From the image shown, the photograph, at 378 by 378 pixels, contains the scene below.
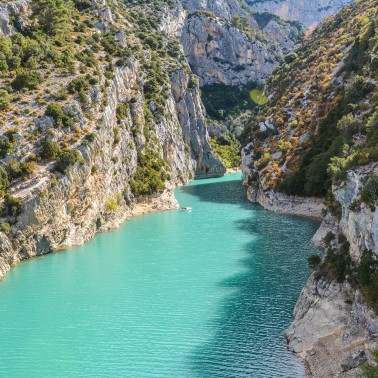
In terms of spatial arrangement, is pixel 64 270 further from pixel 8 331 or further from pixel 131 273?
pixel 8 331

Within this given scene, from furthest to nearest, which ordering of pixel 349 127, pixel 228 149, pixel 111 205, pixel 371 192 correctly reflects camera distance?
pixel 228 149 → pixel 111 205 → pixel 349 127 → pixel 371 192

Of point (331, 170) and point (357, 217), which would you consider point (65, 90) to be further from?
point (357, 217)

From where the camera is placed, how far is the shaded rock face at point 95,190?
1994 inches

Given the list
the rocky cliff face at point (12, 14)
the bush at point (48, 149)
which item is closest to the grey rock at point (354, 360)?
the bush at point (48, 149)

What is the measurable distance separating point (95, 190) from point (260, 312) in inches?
1400

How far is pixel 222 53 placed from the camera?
165m

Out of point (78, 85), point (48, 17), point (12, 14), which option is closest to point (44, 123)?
point (78, 85)

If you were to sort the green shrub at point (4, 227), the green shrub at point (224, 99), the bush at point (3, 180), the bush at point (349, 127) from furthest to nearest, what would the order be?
the green shrub at point (224, 99) → the bush at point (349, 127) → the bush at point (3, 180) → the green shrub at point (4, 227)

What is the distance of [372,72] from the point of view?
6594 cm

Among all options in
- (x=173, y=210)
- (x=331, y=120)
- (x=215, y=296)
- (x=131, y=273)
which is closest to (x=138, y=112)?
(x=173, y=210)

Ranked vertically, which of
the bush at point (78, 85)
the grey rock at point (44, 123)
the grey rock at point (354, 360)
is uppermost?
the bush at point (78, 85)

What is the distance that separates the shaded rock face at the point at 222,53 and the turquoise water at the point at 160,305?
111585 mm

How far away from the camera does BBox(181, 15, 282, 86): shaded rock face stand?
525 ft

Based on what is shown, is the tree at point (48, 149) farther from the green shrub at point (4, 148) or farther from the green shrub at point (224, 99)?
the green shrub at point (224, 99)
